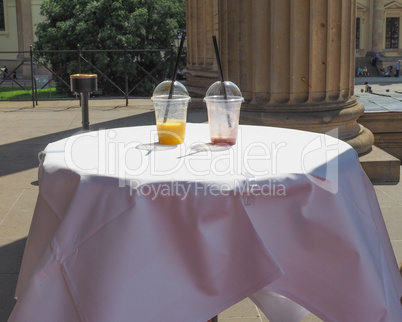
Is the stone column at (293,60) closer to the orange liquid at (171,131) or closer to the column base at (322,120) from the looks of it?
the column base at (322,120)

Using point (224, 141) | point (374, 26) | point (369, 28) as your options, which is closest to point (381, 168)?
point (224, 141)

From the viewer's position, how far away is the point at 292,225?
2.16m

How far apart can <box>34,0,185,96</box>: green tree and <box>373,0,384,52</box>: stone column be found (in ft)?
71.6

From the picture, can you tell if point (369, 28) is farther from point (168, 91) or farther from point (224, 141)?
point (224, 141)

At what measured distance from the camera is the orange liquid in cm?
266

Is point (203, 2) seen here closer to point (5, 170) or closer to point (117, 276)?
point (5, 170)

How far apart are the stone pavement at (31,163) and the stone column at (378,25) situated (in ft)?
111

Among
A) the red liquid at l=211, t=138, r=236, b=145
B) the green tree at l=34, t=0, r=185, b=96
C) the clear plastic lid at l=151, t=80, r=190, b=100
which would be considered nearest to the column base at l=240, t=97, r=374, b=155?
the clear plastic lid at l=151, t=80, r=190, b=100

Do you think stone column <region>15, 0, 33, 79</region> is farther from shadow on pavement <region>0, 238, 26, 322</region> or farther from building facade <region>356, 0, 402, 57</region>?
shadow on pavement <region>0, 238, 26, 322</region>

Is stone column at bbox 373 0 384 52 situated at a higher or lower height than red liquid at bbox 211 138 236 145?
higher

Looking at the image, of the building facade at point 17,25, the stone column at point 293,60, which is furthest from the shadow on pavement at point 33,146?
the building facade at point 17,25

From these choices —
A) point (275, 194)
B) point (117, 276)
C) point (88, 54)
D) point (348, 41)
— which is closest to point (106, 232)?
point (117, 276)

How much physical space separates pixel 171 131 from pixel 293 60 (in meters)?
2.77

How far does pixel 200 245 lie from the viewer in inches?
81.0
